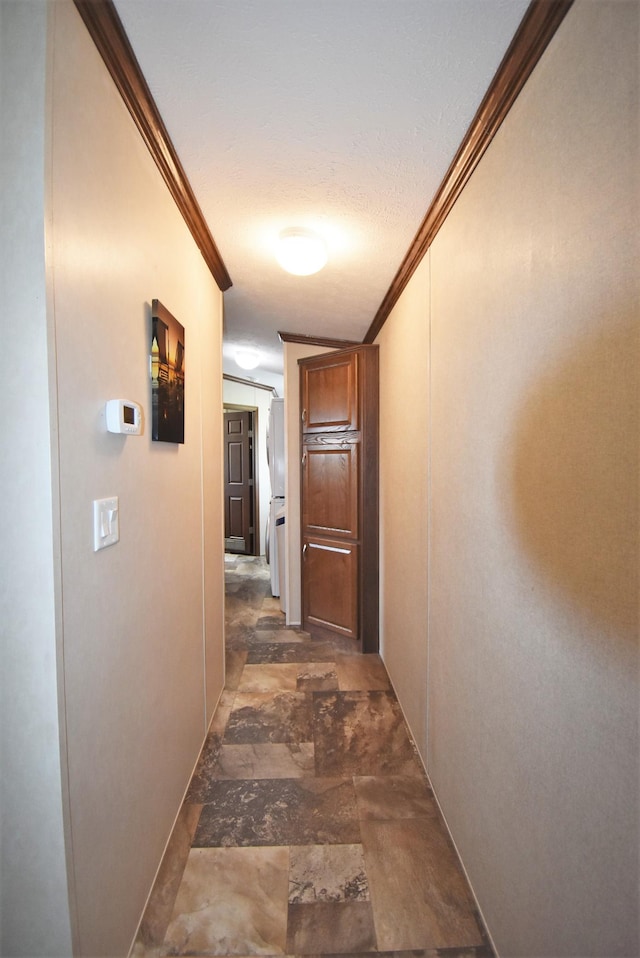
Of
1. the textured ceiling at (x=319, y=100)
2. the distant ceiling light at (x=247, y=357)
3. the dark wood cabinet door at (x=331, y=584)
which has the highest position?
the distant ceiling light at (x=247, y=357)

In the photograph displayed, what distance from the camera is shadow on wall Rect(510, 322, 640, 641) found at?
675 mm

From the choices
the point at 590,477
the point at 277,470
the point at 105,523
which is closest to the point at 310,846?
the point at 105,523

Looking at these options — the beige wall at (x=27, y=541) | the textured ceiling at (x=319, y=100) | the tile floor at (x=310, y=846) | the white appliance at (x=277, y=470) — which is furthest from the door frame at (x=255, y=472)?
the beige wall at (x=27, y=541)

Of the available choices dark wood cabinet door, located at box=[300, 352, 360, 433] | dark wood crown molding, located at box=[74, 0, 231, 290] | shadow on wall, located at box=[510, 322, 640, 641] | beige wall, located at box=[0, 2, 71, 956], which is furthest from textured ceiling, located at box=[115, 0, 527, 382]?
dark wood cabinet door, located at box=[300, 352, 360, 433]

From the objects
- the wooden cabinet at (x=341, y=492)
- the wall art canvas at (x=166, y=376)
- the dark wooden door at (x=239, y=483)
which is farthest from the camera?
the dark wooden door at (x=239, y=483)

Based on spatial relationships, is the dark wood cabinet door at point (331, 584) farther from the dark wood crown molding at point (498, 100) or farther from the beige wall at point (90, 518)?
the dark wood crown molding at point (498, 100)

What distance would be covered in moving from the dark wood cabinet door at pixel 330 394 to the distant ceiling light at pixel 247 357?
1.00 metres

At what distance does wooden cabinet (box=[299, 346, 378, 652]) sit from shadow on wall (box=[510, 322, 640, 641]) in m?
1.97

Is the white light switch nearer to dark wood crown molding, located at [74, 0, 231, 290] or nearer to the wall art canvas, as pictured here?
the wall art canvas

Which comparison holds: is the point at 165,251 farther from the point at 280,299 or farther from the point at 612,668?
the point at 612,668

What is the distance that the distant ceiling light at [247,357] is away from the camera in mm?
3990

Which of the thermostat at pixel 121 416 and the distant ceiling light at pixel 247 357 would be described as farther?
the distant ceiling light at pixel 247 357

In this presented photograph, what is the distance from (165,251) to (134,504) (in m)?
0.93

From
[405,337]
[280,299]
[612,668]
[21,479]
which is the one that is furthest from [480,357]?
[280,299]
